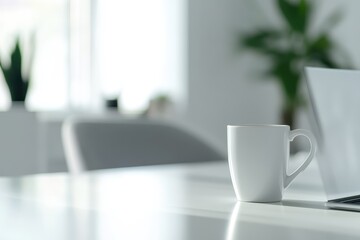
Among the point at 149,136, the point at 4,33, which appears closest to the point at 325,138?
the point at 149,136

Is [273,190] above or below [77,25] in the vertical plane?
below

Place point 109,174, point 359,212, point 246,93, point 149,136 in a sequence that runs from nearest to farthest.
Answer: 1. point 359,212
2. point 109,174
3. point 149,136
4. point 246,93

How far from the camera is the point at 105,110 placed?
4.11 metres

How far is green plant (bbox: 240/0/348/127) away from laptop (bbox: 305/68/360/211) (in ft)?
12.1

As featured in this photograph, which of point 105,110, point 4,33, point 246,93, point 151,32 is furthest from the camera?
point 246,93

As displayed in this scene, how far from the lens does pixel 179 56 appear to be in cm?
455

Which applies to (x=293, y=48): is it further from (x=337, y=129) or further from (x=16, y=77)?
(x=337, y=129)

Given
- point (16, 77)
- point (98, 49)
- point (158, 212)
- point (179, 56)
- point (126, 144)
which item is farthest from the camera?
point (179, 56)

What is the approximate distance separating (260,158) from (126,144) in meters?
0.88

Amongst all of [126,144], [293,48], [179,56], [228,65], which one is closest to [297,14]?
[293,48]

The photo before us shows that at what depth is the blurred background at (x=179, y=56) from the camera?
4043 millimetres

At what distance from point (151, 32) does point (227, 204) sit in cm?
373

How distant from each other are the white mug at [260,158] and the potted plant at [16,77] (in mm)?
2475

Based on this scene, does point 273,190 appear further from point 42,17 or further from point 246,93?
point 246,93
